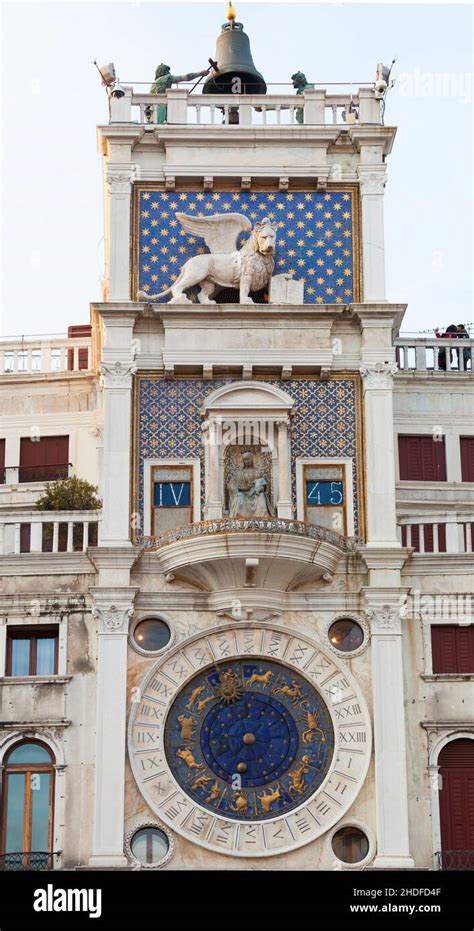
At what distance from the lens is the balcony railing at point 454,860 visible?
27641 millimetres

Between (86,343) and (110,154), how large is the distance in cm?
435

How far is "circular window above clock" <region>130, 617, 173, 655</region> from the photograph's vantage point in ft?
94.2

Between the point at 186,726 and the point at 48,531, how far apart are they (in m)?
3.89

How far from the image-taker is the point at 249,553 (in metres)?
28.2

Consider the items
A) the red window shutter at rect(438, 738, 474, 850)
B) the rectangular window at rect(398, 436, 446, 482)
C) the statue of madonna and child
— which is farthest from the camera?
the rectangular window at rect(398, 436, 446, 482)

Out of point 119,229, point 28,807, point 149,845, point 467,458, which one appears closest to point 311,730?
point 149,845

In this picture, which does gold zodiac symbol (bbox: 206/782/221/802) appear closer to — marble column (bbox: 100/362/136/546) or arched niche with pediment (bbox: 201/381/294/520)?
marble column (bbox: 100/362/136/546)

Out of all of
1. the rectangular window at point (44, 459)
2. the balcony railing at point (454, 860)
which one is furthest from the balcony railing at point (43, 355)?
the balcony railing at point (454, 860)

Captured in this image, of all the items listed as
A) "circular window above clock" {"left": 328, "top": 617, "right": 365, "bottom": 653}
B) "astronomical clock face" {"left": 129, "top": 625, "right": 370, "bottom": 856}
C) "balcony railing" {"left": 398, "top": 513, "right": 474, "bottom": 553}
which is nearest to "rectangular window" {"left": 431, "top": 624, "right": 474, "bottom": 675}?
"circular window above clock" {"left": 328, "top": 617, "right": 365, "bottom": 653}

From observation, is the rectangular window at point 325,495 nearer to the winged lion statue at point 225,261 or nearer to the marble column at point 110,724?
the winged lion statue at point 225,261

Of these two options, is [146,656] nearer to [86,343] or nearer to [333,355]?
[333,355]

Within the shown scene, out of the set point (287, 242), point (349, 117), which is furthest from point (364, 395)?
point (349, 117)

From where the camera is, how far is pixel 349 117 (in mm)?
31953

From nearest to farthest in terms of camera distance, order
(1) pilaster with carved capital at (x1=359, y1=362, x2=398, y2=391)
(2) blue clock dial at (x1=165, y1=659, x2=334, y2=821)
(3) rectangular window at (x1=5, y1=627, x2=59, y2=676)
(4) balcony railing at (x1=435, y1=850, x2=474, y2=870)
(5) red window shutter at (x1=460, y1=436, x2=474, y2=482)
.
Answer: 1. (4) balcony railing at (x1=435, y1=850, x2=474, y2=870)
2. (2) blue clock dial at (x1=165, y1=659, x2=334, y2=821)
3. (3) rectangular window at (x1=5, y1=627, x2=59, y2=676)
4. (1) pilaster with carved capital at (x1=359, y1=362, x2=398, y2=391)
5. (5) red window shutter at (x1=460, y1=436, x2=474, y2=482)
